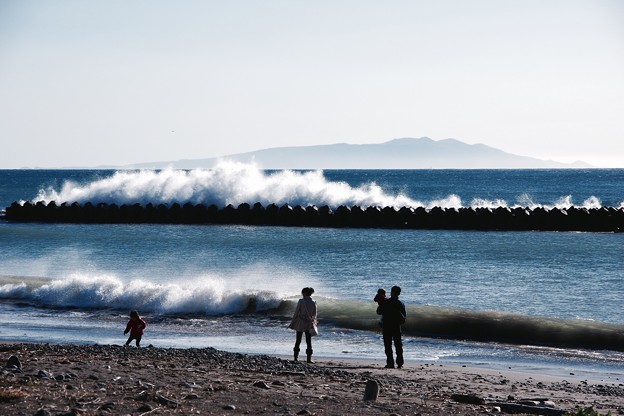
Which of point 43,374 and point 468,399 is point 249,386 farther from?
point 468,399

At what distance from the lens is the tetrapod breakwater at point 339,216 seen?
46.2 metres

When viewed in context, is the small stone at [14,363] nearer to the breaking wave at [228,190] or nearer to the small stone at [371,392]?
the small stone at [371,392]

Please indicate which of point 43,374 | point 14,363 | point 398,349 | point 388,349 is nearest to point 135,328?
point 388,349

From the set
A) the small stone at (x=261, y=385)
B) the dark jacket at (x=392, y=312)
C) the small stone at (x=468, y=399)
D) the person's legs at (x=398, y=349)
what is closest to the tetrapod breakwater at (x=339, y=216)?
the dark jacket at (x=392, y=312)

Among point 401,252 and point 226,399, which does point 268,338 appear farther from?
point 401,252

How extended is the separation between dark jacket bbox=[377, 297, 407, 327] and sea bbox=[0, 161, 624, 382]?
2.90 feet

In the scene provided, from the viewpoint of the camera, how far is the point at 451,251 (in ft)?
112

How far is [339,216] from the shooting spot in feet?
160

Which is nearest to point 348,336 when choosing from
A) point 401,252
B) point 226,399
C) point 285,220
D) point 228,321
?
point 228,321

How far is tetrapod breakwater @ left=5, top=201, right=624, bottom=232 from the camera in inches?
1820

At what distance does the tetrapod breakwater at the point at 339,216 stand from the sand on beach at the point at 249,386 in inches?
1291

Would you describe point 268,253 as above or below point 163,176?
below

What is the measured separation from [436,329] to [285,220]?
31.4 meters

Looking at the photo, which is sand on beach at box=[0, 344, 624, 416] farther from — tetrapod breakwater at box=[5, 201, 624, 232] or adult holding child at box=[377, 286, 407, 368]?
tetrapod breakwater at box=[5, 201, 624, 232]
